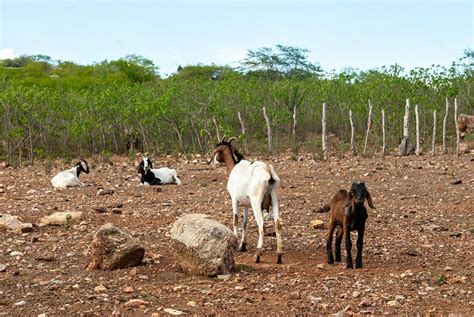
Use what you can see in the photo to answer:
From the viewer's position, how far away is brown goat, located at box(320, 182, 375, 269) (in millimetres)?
9180

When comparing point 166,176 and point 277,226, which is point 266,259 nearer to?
point 277,226

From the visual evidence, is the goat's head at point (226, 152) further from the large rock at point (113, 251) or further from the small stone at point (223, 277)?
the small stone at point (223, 277)

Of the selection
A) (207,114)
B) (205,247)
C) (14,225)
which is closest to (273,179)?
(205,247)

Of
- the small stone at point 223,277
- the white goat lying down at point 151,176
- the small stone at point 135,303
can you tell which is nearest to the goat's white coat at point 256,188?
the small stone at point 223,277

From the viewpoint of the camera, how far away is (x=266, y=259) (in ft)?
34.0

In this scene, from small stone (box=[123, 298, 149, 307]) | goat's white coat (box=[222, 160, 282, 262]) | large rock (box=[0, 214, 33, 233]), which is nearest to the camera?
small stone (box=[123, 298, 149, 307])

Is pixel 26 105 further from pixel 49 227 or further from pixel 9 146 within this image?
pixel 49 227

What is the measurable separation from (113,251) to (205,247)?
4.31 ft

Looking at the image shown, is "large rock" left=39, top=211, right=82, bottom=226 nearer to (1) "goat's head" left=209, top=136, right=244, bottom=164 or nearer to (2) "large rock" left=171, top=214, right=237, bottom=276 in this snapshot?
(1) "goat's head" left=209, top=136, right=244, bottom=164

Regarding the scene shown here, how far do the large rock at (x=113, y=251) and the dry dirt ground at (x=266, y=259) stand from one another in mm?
161

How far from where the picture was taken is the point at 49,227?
1277 centimetres

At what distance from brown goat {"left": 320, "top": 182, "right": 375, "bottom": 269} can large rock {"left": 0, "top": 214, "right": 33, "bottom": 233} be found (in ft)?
17.5

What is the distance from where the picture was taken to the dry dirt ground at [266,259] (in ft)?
26.2

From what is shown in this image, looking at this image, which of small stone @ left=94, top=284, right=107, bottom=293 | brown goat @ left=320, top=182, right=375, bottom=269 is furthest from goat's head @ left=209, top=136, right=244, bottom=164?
small stone @ left=94, top=284, right=107, bottom=293
